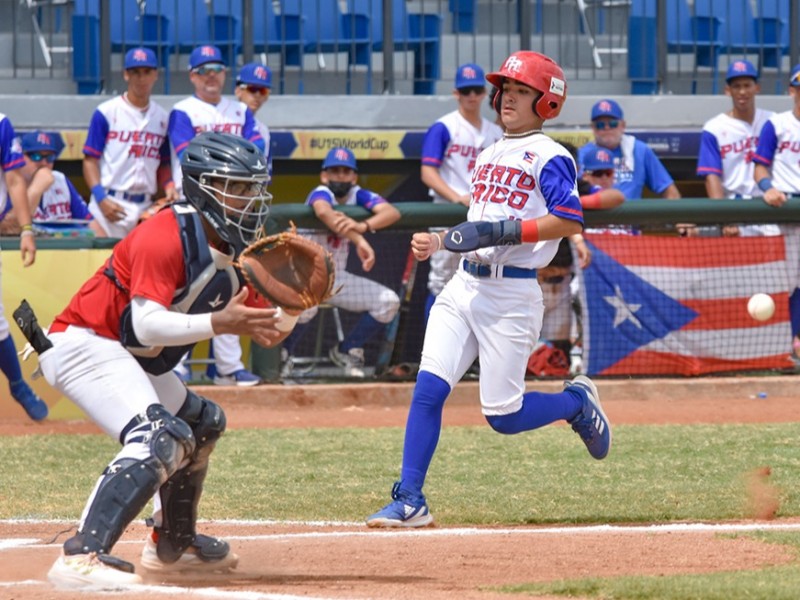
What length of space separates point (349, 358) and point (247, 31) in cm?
395

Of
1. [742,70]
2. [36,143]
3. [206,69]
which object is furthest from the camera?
[742,70]

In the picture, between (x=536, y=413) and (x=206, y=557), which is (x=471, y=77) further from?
(x=206, y=557)

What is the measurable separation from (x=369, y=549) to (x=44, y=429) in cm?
433

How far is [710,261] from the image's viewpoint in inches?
412

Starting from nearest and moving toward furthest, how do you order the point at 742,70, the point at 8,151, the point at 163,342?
the point at 163,342, the point at 8,151, the point at 742,70

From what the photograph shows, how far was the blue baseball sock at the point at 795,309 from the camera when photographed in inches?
419

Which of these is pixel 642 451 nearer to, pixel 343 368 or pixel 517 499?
pixel 517 499

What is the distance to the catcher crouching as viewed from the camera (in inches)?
171

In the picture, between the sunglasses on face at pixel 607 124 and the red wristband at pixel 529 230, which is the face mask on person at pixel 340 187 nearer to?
the sunglasses on face at pixel 607 124

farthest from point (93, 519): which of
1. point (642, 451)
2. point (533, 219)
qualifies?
point (642, 451)

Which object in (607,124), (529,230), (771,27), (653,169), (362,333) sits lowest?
(362,333)

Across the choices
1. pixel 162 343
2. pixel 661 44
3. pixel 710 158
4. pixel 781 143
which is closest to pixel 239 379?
pixel 710 158

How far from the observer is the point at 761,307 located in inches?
397

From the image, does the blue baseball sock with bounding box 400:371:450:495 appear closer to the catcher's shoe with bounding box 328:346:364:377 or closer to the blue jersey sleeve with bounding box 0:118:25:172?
the blue jersey sleeve with bounding box 0:118:25:172
